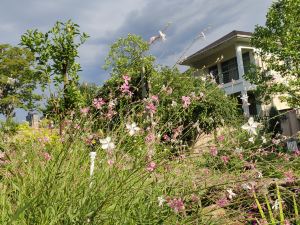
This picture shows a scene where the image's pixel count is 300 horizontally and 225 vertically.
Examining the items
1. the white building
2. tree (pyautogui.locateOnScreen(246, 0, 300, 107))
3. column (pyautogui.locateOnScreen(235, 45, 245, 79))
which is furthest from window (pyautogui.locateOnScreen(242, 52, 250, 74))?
tree (pyautogui.locateOnScreen(246, 0, 300, 107))

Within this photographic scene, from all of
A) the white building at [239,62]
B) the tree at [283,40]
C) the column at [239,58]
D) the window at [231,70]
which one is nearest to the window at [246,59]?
the white building at [239,62]

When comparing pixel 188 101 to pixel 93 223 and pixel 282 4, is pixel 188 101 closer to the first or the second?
pixel 93 223

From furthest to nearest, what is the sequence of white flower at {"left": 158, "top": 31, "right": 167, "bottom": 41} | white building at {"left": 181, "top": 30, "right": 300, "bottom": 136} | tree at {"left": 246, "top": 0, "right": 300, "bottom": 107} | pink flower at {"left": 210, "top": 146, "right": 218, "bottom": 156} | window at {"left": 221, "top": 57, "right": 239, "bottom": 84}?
window at {"left": 221, "top": 57, "right": 239, "bottom": 84}
white building at {"left": 181, "top": 30, "right": 300, "bottom": 136}
tree at {"left": 246, "top": 0, "right": 300, "bottom": 107}
white flower at {"left": 158, "top": 31, "right": 167, "bottom": 41}
pink flower at {"left": 210, "top": 146, "right": 218, "bottom": 156}

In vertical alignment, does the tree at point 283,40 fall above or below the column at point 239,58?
below

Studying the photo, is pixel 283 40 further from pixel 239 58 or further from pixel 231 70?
pixel 231 70

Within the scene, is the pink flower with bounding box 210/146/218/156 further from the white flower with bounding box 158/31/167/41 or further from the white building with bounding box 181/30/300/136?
the white building with bounding box 181/30/300/136

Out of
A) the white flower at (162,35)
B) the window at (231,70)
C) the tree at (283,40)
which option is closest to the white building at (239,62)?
the window at (231,70)

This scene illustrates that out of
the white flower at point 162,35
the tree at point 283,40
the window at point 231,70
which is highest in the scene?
the window at point 231,70

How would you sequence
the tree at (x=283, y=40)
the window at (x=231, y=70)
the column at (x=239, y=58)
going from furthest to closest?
the window at (x=231, y=70)
the column at (x=239, y=58)
the tree at (x=283, y=40)

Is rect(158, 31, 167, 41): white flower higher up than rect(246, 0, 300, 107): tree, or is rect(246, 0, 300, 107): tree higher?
rect(246, 0, 300, 107): tree

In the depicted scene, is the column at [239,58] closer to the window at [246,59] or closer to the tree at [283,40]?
the window at [246,59]

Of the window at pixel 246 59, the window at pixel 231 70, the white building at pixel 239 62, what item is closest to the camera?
the white building at pixel 239 62

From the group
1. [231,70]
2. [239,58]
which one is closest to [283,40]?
[239,58]

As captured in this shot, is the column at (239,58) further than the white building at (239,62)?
Yes
